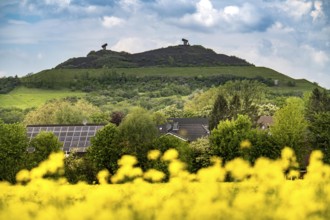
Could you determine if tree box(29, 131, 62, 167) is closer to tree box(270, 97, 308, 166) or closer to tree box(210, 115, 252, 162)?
tree box(210, 115, 252, 162)

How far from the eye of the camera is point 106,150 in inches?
2154

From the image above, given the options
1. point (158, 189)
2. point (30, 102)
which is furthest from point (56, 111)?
point (158, 189)

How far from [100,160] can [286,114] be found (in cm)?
2387

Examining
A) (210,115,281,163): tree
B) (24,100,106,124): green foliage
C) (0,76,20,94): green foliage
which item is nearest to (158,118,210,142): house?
(24,100,106,124): green foliage

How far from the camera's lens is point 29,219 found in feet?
25.4

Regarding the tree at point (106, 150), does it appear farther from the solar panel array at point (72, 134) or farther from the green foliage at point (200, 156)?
the solar panel array at point (72, 134)

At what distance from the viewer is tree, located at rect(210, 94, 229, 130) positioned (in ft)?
277

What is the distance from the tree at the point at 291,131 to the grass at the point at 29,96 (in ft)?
362

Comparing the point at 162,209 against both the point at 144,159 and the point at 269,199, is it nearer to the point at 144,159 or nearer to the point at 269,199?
the point at 269,199

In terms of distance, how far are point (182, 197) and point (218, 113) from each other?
75.8 m

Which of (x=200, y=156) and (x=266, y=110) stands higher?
(x=266, y=110)

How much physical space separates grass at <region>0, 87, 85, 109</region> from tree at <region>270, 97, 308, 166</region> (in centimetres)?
11038

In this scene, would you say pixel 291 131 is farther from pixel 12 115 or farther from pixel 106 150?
pixel 12 115

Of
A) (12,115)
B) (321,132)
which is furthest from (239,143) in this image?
(12,115)
